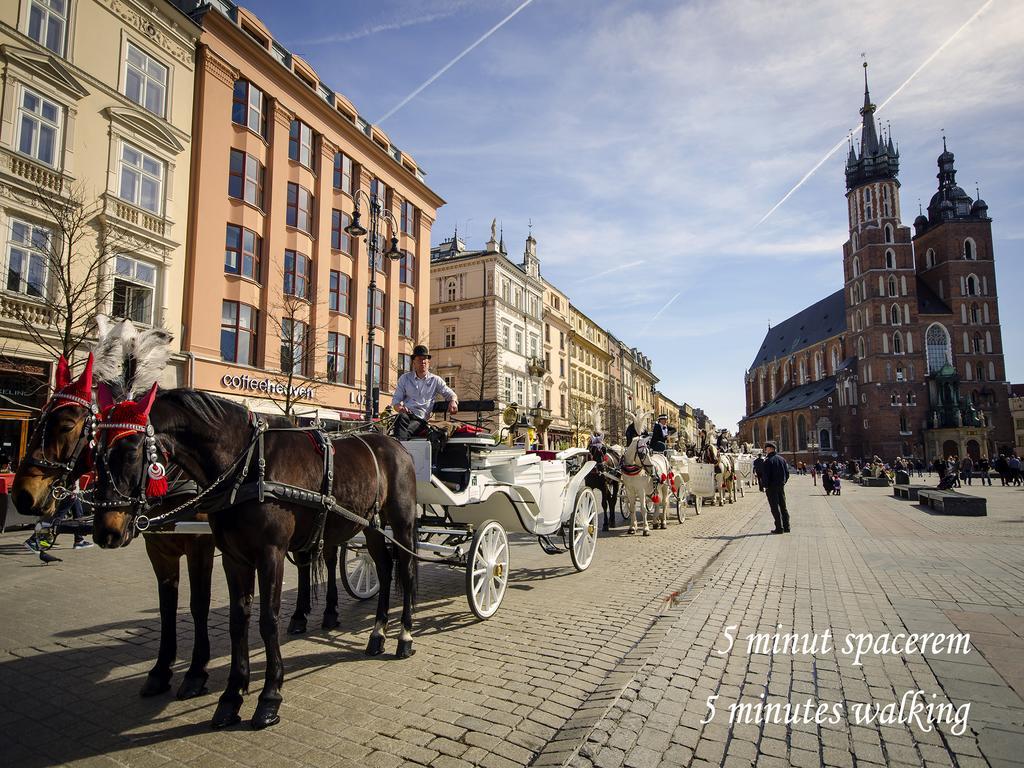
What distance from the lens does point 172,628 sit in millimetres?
3865

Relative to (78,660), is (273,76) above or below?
above

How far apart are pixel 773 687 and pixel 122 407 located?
4.38 meters

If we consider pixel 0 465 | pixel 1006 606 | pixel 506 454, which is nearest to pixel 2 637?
pixel 506 454

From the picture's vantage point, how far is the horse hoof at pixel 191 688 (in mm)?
3648

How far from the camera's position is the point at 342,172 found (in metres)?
27.7

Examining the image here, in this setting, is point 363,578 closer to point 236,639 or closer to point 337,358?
point 236,639

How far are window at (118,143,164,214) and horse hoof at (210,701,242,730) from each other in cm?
1932

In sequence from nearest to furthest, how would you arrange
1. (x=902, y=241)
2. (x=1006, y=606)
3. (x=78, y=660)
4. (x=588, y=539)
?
(x=78, y=660) → (x=1006, y=606) → (x=588, y=539) → (x=902, y=241)

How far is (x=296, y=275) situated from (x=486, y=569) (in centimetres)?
2199

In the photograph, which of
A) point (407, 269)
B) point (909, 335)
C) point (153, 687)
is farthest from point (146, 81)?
point (909, 335)

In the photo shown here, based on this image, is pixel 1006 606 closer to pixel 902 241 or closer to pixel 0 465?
pixel 0 465

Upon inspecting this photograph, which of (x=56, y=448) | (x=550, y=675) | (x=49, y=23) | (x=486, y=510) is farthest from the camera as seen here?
(x=49, y=23)

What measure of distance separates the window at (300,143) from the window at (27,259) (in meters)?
11.3

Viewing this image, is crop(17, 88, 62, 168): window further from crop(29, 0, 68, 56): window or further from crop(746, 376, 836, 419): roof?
crop(746, 376, 836, 419): roof
